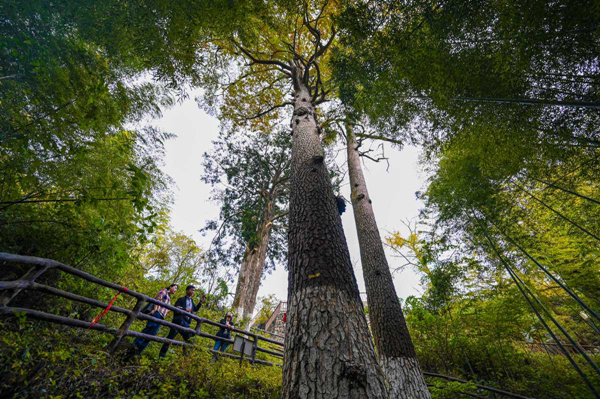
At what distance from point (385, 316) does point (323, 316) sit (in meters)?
2.30

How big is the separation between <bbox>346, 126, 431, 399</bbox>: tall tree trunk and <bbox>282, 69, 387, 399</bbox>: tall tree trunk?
179cm

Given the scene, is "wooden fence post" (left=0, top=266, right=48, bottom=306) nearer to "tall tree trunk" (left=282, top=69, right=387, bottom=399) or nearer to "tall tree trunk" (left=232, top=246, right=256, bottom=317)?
"tall tree trunk" (left=282, top=69, right=387, bottom=399)

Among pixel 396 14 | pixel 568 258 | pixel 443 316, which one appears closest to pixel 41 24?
pixel 396 14

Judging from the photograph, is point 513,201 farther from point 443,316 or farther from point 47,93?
point 47,93

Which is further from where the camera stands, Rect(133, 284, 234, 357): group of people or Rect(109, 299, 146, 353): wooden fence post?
Rect(133, 284, 234, 357): group of people

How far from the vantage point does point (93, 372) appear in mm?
1893

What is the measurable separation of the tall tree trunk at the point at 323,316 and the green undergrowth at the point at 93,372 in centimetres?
179

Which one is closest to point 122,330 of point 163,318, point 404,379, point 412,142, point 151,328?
point 151,328

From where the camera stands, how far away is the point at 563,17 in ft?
7.52

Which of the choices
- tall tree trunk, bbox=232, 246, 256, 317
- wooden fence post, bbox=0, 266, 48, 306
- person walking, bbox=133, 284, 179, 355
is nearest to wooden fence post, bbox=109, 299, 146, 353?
person walking, bbox=133, 284, 179, 355

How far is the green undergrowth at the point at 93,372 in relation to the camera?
1566mm

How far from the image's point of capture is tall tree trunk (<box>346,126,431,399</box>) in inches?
98.7

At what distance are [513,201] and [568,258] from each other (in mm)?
2240

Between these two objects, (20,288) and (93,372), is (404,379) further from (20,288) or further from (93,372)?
(20,288)
